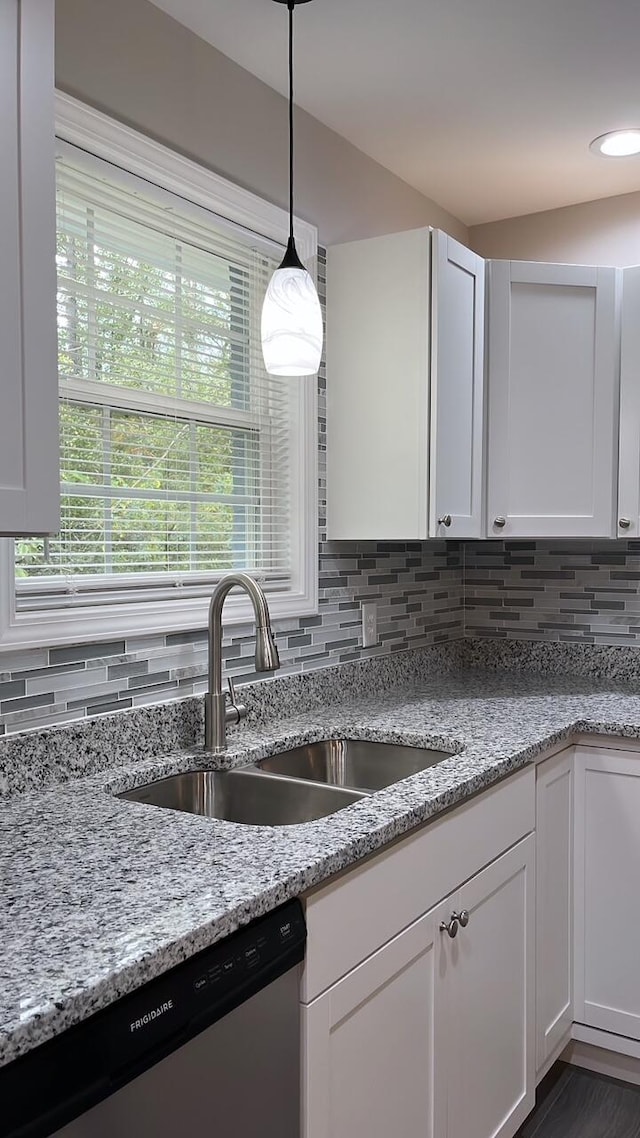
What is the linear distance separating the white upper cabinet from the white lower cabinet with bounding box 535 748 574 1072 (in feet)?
2.34

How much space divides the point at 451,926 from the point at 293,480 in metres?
1.20

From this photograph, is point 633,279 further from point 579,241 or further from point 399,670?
point 399,670

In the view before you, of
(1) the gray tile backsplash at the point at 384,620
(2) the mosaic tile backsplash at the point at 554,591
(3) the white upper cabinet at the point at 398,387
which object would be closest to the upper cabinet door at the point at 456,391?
(3) the white upper cabinet at the point at 398,387

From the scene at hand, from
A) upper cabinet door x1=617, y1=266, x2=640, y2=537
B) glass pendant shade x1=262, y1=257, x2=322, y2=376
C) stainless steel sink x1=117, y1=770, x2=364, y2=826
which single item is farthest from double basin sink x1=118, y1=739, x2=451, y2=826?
upper cabinet door x1=617, y1=266, x2=640, y2=537

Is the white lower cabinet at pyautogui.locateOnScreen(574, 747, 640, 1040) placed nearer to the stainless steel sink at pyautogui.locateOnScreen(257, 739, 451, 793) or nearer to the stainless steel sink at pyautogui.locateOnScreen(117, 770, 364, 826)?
the stainless steel sink at pyautogui.locateOnScreen(257, 739, 451, 793)

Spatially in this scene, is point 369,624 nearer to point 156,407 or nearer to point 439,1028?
point 156,407

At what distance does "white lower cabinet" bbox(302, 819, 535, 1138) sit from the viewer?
1311 millimetres

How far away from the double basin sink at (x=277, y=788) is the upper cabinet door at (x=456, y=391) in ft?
2.09

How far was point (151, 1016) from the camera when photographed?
0.96 metres

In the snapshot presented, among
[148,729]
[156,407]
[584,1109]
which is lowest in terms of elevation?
[584,1109]

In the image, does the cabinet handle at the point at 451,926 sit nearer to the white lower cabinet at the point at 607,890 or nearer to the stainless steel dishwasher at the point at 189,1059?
the stainless steel dishwasher at the point at 189,1059

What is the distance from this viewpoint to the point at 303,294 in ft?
5.59

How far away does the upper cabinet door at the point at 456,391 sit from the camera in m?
2.32

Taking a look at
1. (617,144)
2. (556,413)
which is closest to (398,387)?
(556,413)
